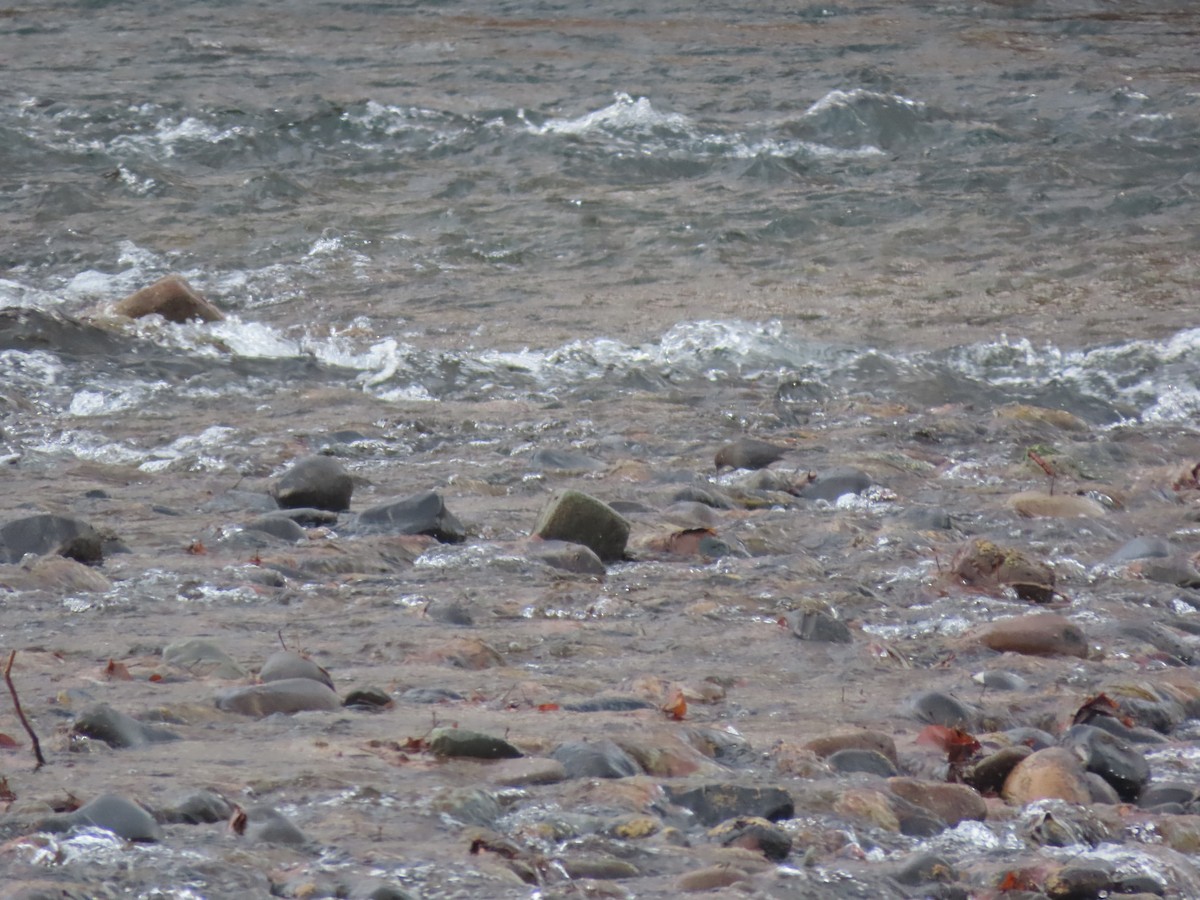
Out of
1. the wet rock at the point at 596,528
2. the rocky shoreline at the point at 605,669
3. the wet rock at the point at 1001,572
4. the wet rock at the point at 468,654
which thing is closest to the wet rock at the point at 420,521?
the rocky shoreline at the point at 605,669

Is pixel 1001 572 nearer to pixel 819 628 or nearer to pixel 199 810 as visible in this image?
pixel 819 628

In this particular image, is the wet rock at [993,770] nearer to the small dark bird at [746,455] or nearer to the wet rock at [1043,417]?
the small dark bird at [746,455]

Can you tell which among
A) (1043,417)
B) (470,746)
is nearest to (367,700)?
(470,746)

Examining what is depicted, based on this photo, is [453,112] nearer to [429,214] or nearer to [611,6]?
[429,214]

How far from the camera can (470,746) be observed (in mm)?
2209

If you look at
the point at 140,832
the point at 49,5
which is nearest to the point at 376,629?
the point at 140,832

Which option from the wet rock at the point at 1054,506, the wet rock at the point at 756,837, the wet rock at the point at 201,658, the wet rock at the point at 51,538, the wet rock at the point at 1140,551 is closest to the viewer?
the wet rock at the point at 756,837

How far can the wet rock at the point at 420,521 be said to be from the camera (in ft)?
11.6

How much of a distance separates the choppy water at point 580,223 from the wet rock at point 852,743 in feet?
2.45

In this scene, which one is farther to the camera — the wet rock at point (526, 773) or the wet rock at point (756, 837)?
the wet rock at point (526, 773)

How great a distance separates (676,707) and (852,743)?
1.00 feet

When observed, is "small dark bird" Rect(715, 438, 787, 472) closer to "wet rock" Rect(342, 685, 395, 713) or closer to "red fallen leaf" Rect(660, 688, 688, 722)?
"red fallen leaf" Rect(660, 688, 688, 722)

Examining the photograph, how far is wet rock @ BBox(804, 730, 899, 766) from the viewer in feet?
7.69

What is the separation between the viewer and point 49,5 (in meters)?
12.5
